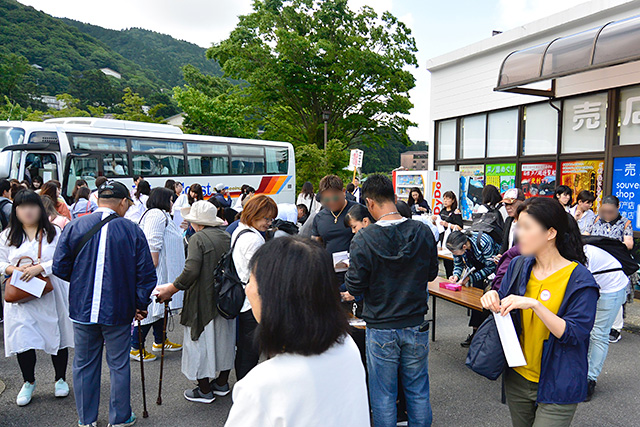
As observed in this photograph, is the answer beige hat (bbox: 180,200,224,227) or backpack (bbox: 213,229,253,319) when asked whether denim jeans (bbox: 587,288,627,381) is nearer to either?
backpack (bbox: 213,229,253,319)

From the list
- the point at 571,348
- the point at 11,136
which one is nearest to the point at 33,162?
the point at 11,136

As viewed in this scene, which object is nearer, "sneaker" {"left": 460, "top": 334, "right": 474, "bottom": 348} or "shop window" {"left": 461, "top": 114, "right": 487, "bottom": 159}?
"sneaker" {"left": 460, "top": 334, "right": 474, "bottom": 348}

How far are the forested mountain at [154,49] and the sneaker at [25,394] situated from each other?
7774 centimetres

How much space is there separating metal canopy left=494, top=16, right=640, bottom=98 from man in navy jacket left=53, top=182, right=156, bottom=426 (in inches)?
281

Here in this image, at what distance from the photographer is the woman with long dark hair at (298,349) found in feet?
3.81

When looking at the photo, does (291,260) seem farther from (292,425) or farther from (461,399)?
(461,399)

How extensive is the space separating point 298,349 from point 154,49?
317 ft

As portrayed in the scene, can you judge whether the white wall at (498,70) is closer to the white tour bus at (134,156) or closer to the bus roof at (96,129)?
the white tour bus at (134,156)

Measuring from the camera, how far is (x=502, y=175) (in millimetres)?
10742

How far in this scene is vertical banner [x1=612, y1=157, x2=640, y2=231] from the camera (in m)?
7.84

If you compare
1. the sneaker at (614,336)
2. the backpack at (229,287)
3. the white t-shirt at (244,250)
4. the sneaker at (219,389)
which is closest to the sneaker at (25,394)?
the sneaker at (219,389)

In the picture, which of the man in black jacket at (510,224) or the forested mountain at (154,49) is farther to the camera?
the forested mountain at (154,49)

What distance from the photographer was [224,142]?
15773 millimetres

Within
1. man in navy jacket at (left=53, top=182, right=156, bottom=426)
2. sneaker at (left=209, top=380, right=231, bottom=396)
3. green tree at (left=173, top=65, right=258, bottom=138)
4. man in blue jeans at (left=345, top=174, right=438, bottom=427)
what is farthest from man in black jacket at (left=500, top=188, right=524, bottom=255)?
green tree at (left=173, top=65, right=258, bottom=138)
